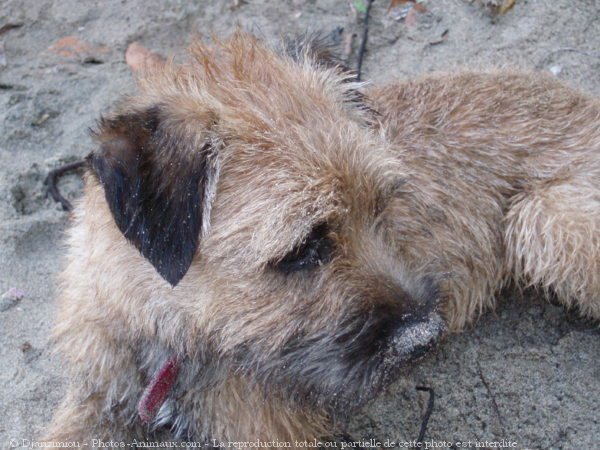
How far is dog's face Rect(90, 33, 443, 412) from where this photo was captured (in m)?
2.50

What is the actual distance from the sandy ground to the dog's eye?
1.25 metres

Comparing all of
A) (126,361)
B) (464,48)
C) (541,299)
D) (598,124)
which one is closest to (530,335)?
(541,299)

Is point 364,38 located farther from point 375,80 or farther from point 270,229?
point 270,229

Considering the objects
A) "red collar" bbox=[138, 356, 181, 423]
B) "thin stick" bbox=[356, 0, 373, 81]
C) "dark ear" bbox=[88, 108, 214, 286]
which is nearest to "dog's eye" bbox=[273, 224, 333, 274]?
"dark ear" bbox=[88, 108, 214, 286]

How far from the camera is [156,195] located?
8.20 ft

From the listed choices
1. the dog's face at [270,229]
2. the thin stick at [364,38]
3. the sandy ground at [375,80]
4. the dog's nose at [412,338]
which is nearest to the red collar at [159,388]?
the dog's face at [270,229]

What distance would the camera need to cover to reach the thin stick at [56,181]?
459cm

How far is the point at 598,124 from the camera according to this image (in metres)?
3.88

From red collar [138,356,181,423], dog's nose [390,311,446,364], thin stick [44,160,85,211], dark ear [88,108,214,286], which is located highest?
dark ear [88,108,214,286]

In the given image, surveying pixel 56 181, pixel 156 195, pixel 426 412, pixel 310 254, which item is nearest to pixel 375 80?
pixel 56 181

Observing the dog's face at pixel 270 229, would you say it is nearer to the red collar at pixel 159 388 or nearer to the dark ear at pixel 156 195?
the dark ear at pixel 156 195

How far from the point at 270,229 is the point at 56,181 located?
9.05ft

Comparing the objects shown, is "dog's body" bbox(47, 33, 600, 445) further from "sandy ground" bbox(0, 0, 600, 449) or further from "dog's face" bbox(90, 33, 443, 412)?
"sandy ground" bbox(0, 0, 600, 449)

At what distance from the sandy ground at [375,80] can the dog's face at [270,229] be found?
1.01 m
